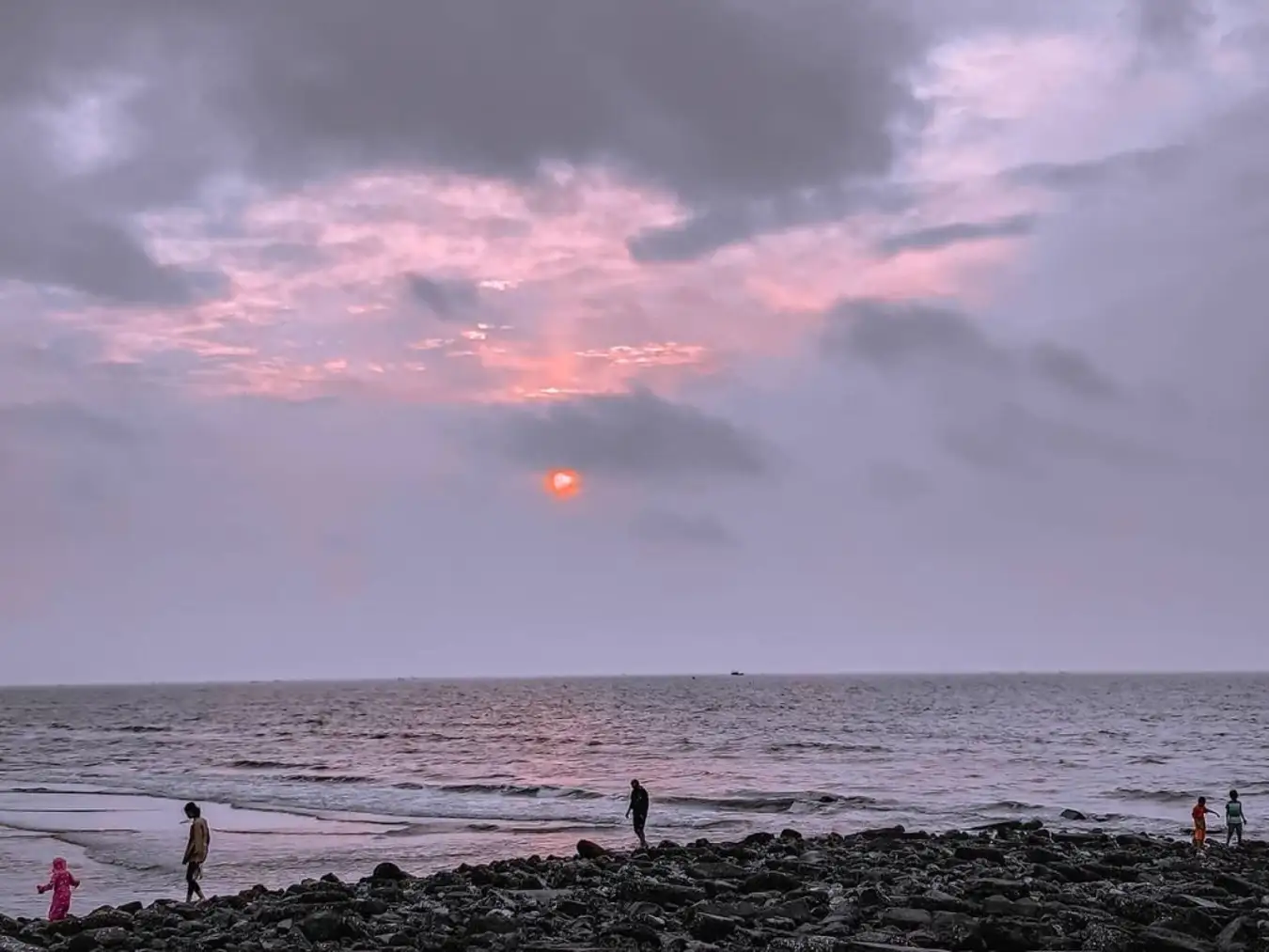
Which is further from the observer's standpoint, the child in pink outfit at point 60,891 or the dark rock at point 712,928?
the child in pink outfit at point 60,891

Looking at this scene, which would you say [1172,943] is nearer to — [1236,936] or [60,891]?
[1236,936]

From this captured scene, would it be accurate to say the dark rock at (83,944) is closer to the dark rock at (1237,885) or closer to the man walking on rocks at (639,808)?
the dark rock at (1237,885)

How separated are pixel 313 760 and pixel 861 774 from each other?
29.6m

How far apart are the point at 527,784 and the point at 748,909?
3624 centimetres

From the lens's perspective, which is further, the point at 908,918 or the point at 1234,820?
the point at 1234,820

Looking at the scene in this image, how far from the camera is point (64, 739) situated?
92.4 meters

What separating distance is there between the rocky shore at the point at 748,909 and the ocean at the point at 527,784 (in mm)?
7843

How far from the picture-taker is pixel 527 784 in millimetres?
51969

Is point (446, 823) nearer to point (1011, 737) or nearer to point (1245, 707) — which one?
point (1011, 737)

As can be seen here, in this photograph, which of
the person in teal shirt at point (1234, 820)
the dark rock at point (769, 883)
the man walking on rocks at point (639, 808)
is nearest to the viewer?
the dark rock at point (769, 883)

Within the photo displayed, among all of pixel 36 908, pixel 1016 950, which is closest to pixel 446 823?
pixel 36 908

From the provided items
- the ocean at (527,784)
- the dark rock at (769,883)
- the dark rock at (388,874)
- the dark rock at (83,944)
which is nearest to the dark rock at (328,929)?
the dark rock at (83,944)

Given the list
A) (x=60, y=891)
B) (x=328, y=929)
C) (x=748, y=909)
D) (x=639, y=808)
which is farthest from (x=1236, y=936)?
(x=639, y=808)

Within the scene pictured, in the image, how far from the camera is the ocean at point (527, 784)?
110ft
